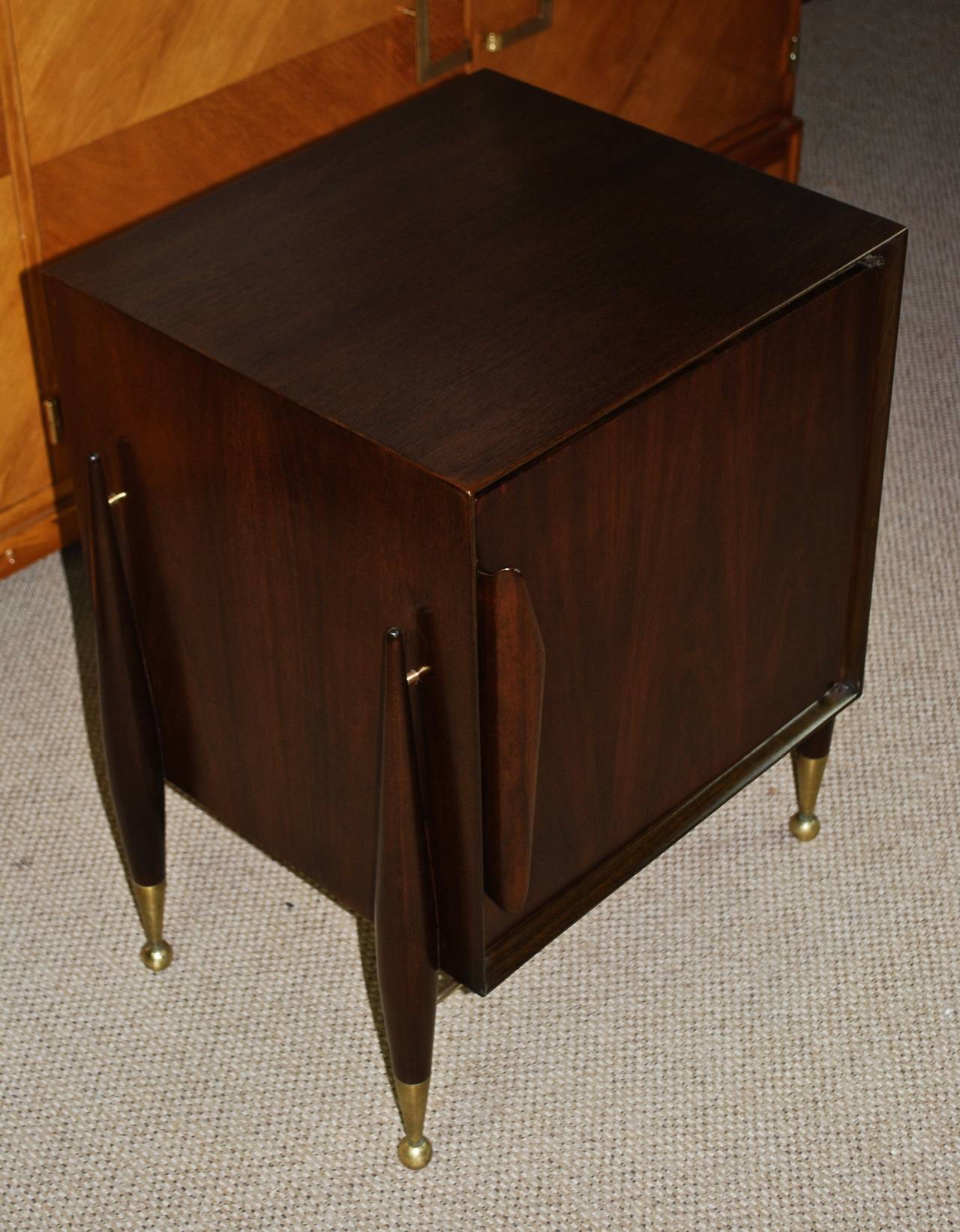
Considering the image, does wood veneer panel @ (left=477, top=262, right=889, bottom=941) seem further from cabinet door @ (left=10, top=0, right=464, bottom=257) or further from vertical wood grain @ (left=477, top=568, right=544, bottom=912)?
cabinet door @ (left=10, top=0, right=464, bottom=257)

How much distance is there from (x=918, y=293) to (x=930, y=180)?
1.03 feet

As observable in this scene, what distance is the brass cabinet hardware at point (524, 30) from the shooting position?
1828 millimetres

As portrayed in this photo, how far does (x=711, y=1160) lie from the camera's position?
4.23 feet

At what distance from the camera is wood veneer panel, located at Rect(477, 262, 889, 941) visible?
3.48 feet

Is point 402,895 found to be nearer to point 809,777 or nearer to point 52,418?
point 809,777

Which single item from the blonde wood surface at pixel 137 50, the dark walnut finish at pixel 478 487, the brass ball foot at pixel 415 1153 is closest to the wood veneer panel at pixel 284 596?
the dark walnut finish at pixel 478 487

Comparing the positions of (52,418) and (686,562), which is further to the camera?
(52,418)

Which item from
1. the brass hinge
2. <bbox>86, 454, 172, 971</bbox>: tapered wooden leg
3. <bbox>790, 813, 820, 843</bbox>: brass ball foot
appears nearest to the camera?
<bbox>86, 454, 172, 971</bbox>: tapered wooden leg

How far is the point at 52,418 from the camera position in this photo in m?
1.69

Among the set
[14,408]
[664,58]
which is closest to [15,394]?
[14,408]

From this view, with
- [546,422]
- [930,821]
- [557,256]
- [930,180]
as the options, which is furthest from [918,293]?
[546,422]

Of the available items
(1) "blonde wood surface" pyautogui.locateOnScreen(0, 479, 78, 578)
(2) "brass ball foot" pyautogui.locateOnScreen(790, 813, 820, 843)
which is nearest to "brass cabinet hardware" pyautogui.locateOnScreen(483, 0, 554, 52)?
(1) "blonde wood surface" pyautogui.locateOnScreen(0, 479, 78, 578)

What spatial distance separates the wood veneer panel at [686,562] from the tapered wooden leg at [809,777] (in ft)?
0.42

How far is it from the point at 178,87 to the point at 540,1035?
891 millimetres
